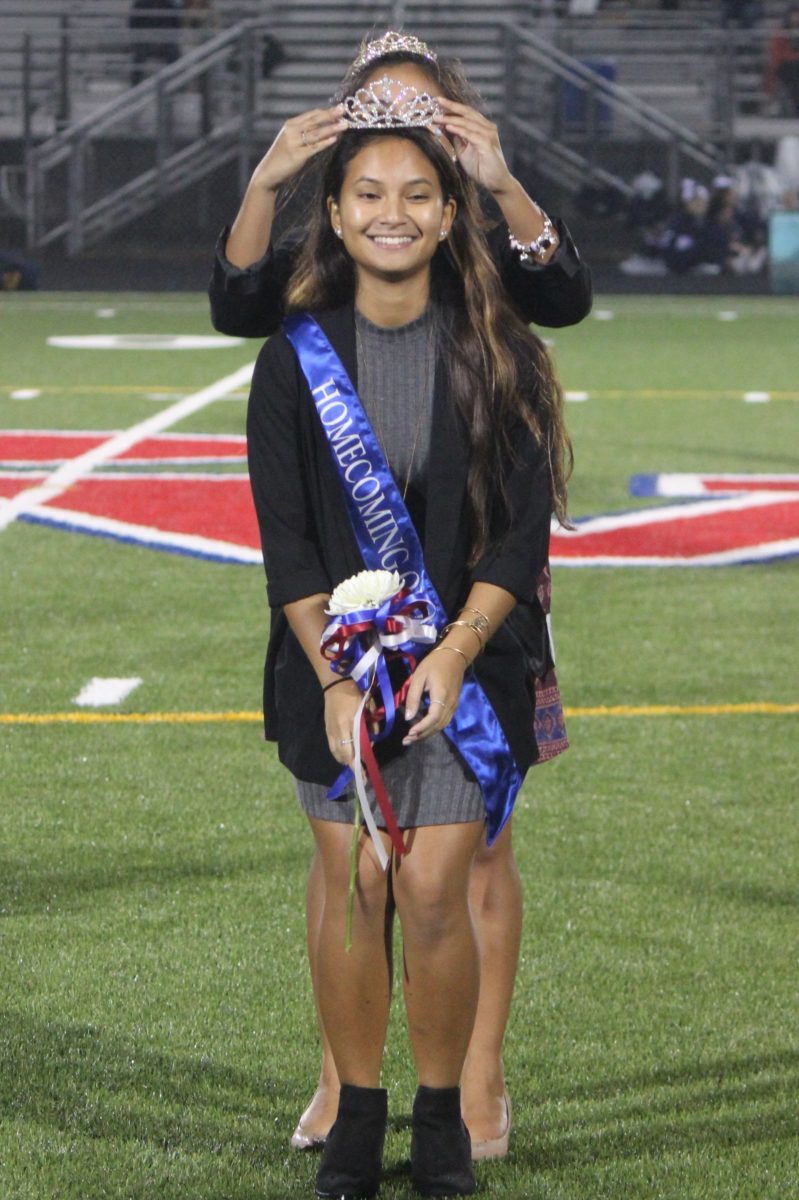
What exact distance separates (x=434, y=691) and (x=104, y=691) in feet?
11.7

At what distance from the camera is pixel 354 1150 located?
3.14m

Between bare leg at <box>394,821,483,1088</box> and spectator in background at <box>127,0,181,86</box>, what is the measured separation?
2495 centimetres

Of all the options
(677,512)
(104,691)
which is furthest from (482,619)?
(677,512)

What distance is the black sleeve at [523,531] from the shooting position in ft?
10.5

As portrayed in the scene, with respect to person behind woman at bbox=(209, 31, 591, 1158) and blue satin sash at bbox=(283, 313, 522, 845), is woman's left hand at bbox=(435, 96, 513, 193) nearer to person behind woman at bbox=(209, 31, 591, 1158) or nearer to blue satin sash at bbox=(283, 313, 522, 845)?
person behind woman at bbox=(209, 31, 591, 1158)

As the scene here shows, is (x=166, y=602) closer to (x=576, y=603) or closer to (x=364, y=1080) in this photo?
(x=576, y=603)

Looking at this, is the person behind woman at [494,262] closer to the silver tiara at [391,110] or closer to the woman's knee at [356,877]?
the silver tiara at [391,110]

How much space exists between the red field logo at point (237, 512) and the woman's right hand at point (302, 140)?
17.4 feet

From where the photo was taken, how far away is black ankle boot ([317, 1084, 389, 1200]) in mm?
3135

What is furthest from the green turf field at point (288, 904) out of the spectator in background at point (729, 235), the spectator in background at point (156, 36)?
the spectator in background at point (156, 36)

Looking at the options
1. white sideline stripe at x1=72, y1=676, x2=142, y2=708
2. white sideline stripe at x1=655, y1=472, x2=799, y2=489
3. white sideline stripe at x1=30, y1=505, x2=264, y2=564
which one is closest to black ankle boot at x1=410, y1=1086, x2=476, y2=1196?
white sideline stripe at x1=72, y1=676, x2=142, y2=708

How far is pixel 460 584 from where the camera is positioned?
3258mm

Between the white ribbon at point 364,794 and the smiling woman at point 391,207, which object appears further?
the smiling woman at point 391,207

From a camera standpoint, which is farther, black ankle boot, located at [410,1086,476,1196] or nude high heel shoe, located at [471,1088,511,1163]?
nude high heel shoe, located at [471,1088,511,1163]
